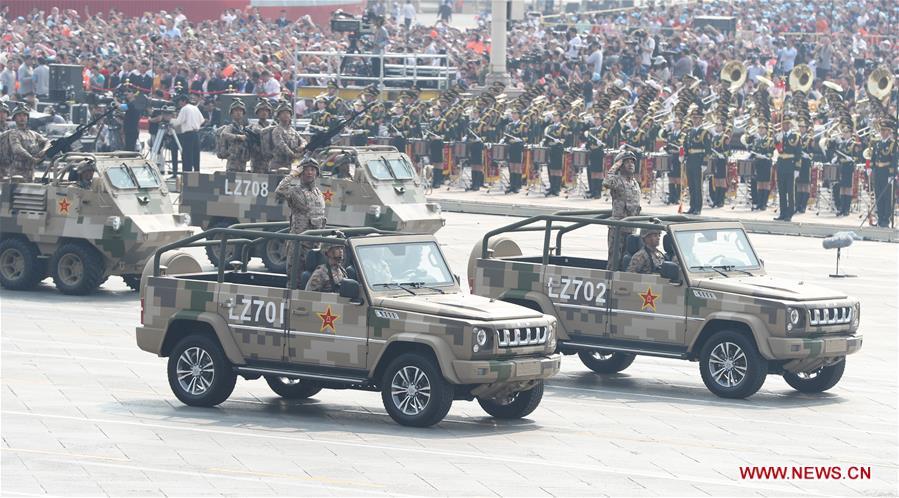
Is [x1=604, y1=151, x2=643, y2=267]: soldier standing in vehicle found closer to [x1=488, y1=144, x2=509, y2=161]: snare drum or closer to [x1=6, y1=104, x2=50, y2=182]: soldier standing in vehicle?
[x1=6, y1=104, x2=50, y2=182]: soldier standing in vehicle

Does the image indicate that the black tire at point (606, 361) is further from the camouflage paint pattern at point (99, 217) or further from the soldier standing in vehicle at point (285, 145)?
the soldier standing in vehicle at point (285, 145)

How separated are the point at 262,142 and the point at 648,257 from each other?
11.1 meters

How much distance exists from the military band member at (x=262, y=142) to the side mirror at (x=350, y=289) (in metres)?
12.4

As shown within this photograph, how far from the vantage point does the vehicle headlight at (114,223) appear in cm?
2502

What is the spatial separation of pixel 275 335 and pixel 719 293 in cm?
452

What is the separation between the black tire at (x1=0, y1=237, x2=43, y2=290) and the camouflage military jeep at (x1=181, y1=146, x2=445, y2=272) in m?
4.11

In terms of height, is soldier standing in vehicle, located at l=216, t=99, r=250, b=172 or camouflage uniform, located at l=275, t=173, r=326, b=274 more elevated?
soldier standing in vehicle, located at l=216, t=99, r=250, b=172

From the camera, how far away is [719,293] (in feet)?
60.4

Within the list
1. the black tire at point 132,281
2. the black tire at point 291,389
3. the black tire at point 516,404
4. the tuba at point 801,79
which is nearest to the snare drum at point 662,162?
the tuba at point 801,79

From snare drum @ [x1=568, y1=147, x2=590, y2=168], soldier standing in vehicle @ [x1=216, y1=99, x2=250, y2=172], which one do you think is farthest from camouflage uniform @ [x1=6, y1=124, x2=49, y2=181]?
snare drum @ [x1=568, y1=147, x2=590, y2=168]

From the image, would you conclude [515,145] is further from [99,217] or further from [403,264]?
[403,264]

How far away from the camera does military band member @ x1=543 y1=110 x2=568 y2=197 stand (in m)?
38.9

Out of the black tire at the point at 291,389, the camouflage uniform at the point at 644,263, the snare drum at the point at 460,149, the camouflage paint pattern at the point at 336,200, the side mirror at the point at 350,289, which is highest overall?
the snare drum at the point at 460,149

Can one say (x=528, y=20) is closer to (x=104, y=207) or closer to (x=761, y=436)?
(x=104, y=207)
